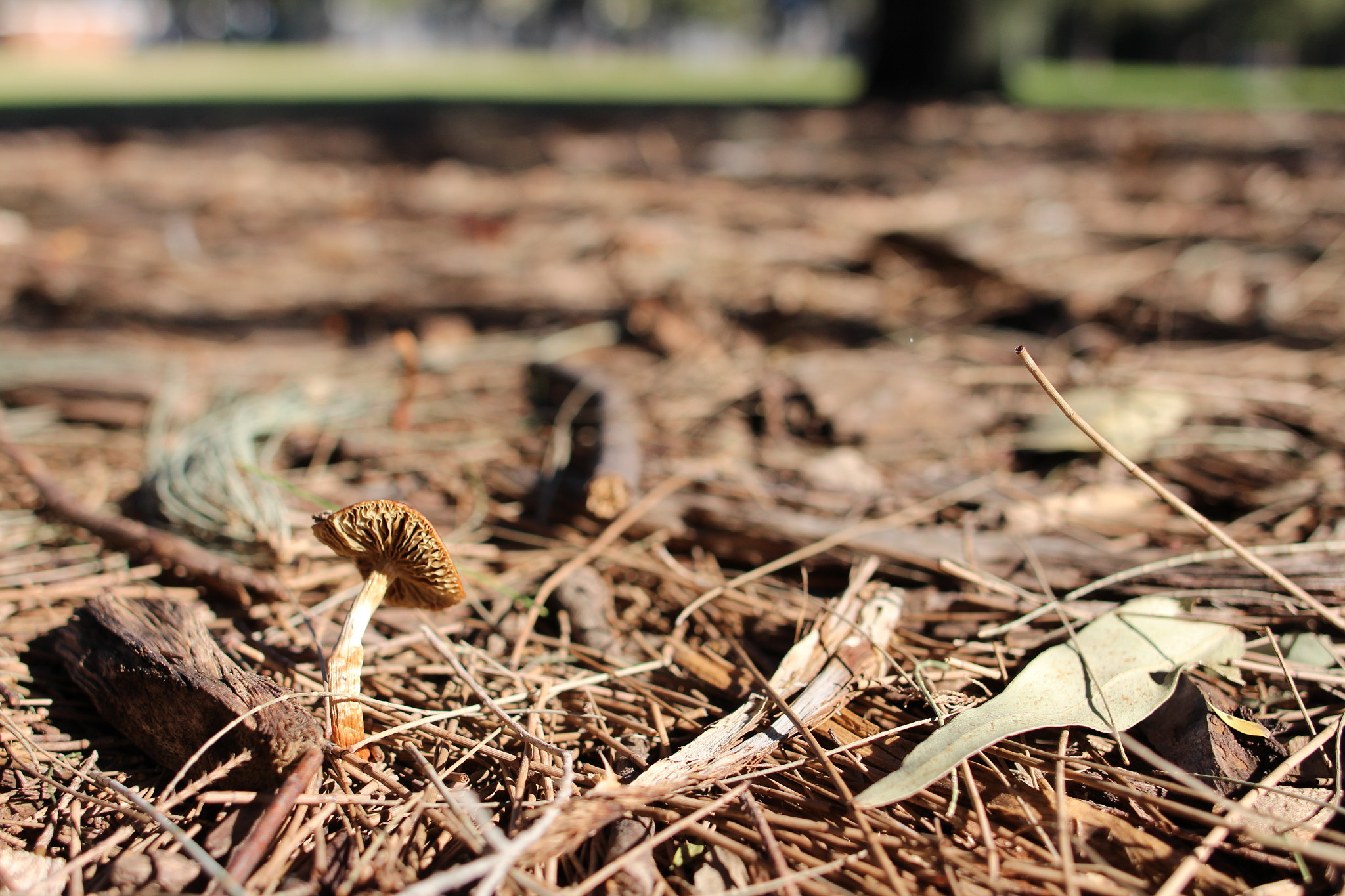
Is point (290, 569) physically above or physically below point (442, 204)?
below

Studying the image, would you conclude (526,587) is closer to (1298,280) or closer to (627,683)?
(627,683)

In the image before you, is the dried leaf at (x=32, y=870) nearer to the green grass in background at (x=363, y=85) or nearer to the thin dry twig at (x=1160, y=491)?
the thin dry twig at (x=1160, y=491)

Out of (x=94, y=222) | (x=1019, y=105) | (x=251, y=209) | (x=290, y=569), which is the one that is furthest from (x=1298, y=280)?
(x=1019, y=105)

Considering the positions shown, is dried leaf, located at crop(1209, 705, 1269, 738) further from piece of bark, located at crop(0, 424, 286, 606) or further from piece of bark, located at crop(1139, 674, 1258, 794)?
piece of bark, located at crop(0, 424, 286, 606)

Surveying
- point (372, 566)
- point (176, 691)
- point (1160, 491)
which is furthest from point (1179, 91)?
point (176, 691)

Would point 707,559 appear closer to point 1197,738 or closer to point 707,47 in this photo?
point 1197,738
